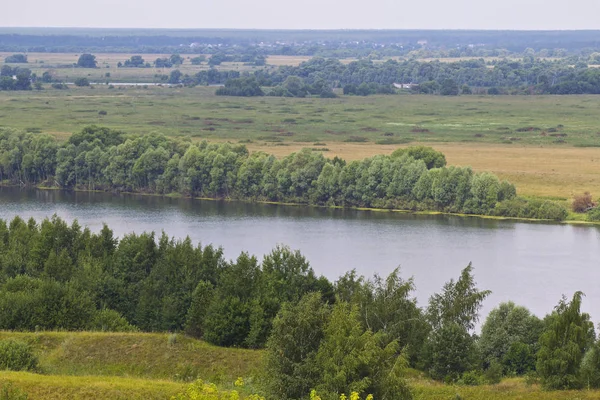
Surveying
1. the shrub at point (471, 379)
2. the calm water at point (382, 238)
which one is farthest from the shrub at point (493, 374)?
the calm water at point (382, 238)

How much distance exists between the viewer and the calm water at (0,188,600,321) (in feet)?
146

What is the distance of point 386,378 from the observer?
74.8 feet

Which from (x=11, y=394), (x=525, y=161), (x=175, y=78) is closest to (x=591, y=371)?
(x=11, y=394)

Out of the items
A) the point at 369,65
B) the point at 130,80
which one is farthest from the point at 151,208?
the point at 369,65

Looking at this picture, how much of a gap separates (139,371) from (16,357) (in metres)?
3.75

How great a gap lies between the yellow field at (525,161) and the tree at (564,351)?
38.1m

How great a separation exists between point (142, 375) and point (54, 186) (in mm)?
45201

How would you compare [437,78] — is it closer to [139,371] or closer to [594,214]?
[594,214]

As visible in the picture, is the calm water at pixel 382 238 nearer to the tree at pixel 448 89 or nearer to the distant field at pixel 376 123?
the distant field at pixel 376 123

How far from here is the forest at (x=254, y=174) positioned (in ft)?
202

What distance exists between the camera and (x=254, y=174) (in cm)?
6706

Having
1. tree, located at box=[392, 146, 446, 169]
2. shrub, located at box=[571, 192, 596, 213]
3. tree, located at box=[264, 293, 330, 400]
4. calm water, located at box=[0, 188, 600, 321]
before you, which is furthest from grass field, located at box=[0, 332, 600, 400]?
tree, located at box=[392, 146, 446, 169]

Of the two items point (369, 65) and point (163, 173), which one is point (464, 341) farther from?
point (369, 65)

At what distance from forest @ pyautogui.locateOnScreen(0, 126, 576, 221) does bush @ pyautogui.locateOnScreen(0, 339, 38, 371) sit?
38634 mm
